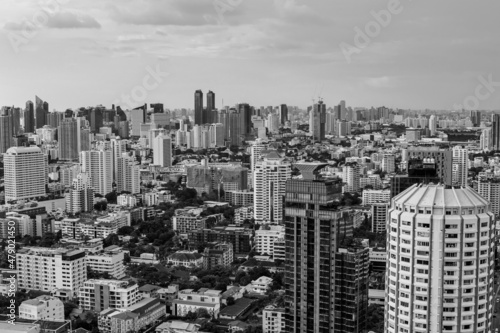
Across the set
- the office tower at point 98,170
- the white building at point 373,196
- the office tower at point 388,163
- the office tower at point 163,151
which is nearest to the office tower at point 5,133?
the office tower at point 163,151

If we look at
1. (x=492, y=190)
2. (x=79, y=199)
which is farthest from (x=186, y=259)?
(x=492, y=190)

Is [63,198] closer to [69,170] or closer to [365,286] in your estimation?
[69,170]

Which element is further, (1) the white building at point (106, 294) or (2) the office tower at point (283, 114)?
(2) the office tower at point (283, 114)

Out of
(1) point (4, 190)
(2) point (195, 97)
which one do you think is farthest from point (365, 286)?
(2) point (195, 97)

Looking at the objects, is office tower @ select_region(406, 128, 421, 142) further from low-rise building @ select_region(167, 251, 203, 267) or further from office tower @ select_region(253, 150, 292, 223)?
low-rise building @ select_region(167, 251, 203, 267)

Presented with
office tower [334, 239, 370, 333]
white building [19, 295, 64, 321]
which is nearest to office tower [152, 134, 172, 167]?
white building [19, 295, 64, 321]

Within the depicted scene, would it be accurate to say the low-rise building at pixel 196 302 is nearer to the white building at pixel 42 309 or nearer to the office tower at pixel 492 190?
the white building at pixel 42 309
